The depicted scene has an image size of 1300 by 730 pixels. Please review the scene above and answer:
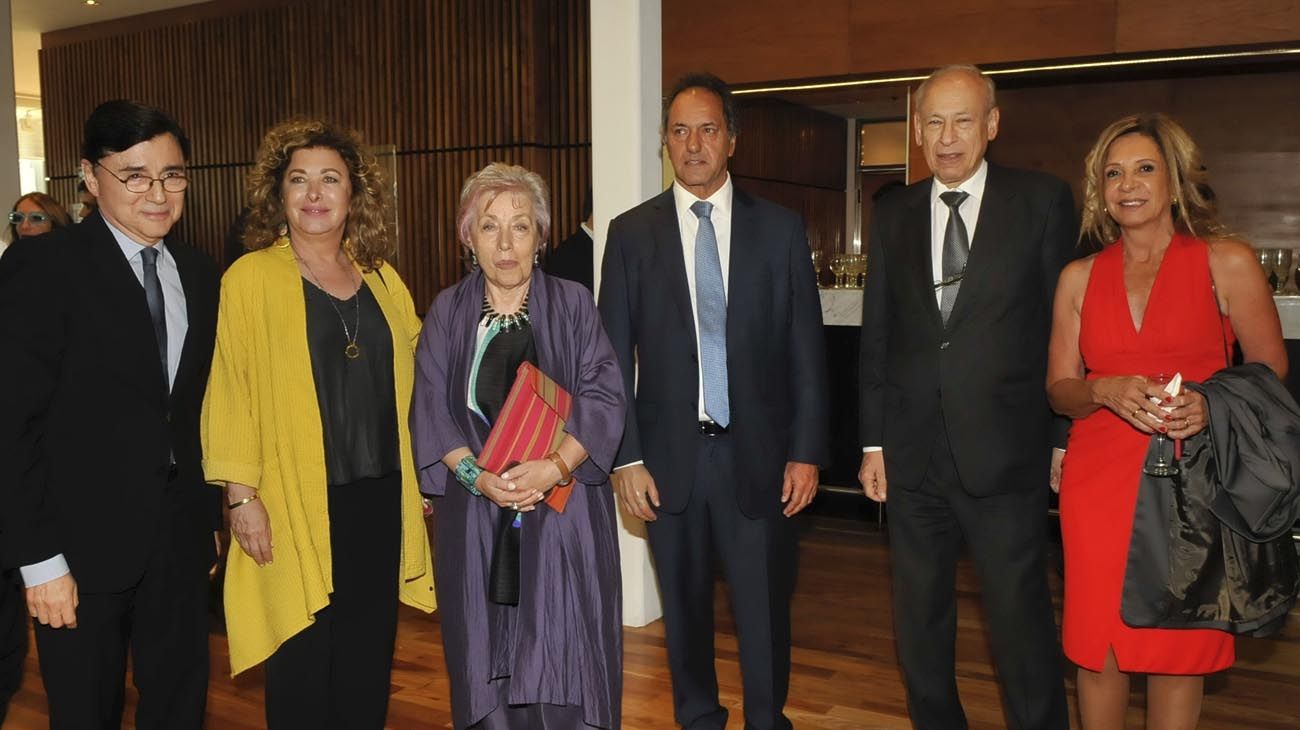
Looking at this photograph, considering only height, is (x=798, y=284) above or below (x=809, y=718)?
above

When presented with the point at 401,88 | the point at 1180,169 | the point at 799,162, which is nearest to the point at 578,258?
the point at 1180,169

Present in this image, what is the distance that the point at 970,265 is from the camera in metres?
2.96

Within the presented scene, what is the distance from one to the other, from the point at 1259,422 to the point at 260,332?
2.43 metres

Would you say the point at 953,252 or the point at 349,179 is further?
the point at 953,252

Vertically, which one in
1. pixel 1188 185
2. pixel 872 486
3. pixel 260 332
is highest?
pixel 1188 185

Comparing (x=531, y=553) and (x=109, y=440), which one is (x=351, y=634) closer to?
(x=531, y=553)

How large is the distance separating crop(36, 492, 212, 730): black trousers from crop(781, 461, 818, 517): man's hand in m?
1.58

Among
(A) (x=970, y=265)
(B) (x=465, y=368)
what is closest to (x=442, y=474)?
(B) (x=465, y=368)

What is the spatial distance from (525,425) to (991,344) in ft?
4.17

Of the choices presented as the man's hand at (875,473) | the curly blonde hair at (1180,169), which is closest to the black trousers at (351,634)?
the man's hand at (875,473)

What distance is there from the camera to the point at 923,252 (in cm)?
305

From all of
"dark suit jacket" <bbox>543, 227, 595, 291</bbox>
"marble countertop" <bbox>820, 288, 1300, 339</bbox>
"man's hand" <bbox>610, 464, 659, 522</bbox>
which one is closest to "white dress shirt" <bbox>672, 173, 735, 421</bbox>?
"man's hand" <bbox>610, 464, 659, 522</bbox>

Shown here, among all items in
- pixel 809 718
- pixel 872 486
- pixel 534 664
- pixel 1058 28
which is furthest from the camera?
pixel 1058 28

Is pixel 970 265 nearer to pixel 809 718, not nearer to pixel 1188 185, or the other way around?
pixel 1188 185
